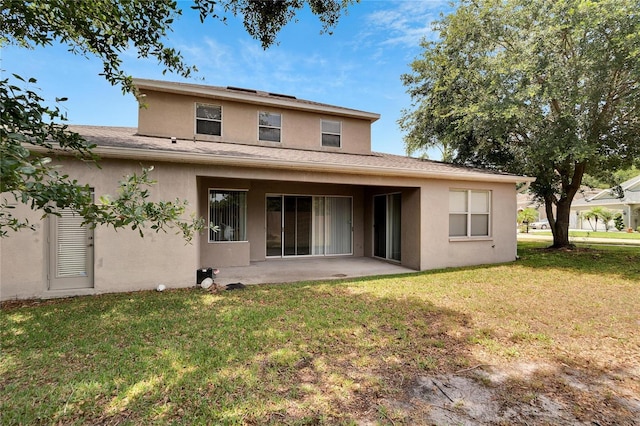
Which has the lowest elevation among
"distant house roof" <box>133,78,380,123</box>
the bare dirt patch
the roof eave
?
the bare dirt patch

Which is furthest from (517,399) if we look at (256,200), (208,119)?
(208,119)

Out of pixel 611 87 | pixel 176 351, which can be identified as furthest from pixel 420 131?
pixel 176 351

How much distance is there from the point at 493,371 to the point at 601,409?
2.86 feet

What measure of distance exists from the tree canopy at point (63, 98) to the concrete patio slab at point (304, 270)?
3.89 metres

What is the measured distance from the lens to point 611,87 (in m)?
9.30

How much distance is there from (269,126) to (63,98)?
25.4ft

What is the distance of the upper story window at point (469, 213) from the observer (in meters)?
9.22

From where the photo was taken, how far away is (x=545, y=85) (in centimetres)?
936

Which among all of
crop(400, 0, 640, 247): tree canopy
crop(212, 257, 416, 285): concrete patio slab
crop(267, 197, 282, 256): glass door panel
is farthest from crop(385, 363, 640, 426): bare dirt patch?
crop(400, 0, 640, 247): tree canopy

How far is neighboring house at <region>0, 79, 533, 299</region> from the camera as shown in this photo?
5969 mm

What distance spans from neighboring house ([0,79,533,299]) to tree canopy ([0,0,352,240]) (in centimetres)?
142

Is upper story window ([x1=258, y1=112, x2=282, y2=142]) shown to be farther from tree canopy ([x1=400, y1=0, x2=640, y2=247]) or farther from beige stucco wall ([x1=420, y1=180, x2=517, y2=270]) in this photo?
tree canopy ([x1=400, y1=0, x2=640, y2=247])

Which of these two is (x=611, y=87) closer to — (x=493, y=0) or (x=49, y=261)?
(x=493, y=0)

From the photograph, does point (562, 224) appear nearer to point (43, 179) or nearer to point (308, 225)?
point (308, 225)
